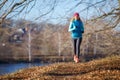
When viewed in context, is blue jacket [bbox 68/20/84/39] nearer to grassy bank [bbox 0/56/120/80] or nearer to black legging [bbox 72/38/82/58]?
black legging [bbox 72/38/82/58]

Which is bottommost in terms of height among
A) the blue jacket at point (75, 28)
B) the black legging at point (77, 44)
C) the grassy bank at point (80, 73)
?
the grassy bank at point (80, 73)

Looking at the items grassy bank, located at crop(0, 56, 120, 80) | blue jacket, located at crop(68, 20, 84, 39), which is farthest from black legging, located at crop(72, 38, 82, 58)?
grassy bank, located at crop(0, 56, 120, 80)

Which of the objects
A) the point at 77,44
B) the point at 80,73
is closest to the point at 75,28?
the point at 77,44

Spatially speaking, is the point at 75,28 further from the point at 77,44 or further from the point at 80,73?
the point at 80,73

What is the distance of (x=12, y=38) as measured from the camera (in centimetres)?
7244

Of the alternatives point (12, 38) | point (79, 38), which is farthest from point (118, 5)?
point (12, 38)

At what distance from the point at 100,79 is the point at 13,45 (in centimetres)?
6497

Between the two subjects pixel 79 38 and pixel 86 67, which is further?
pixel 79 38

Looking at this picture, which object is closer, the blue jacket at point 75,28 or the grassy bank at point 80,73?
the grassy bank at point 80,73

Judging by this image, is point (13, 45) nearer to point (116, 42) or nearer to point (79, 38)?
point (116, 42)

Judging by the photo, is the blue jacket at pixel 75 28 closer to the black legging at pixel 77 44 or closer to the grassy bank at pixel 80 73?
the black legging at pixel 77 44

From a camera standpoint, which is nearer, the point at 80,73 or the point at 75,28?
the point at 80,73

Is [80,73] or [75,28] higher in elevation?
[75,28]

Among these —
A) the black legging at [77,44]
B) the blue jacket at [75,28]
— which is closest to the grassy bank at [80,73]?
the black legging at [77,44]
